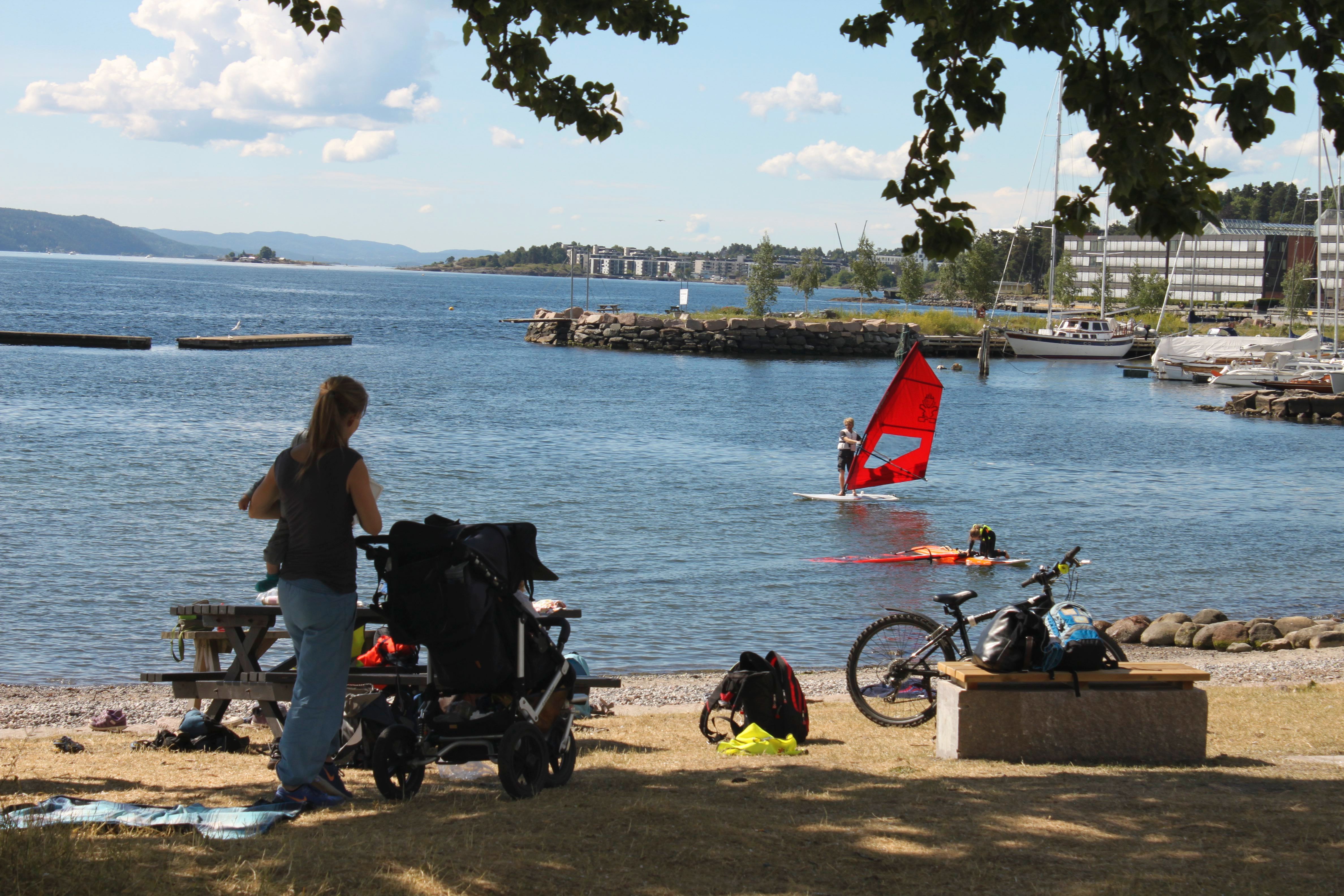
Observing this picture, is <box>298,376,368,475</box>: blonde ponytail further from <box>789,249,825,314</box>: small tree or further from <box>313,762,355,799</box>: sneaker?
<box>789,249,825,314</box>: small tree

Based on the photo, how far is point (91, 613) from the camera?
44.2 feet

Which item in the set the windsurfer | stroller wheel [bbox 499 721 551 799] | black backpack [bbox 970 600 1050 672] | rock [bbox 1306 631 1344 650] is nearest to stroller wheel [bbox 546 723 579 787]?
stroller wheel [bbox 499 721 551 799]

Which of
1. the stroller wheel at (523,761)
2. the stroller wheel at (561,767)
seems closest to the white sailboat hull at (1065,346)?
the stroller wheel at (561,767)

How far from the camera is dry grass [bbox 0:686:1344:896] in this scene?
405 centimetres

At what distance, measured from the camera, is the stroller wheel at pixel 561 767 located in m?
5.62

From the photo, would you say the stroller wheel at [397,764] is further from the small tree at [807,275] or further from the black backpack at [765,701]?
the small tree at [807,275]

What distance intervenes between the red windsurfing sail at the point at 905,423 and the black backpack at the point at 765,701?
619 inches

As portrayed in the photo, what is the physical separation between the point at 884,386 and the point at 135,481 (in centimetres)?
4225

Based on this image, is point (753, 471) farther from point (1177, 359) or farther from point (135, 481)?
point (1177, 359)

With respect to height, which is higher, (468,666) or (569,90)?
(569,90)

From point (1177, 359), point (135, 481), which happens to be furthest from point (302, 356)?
point (1177, 359)

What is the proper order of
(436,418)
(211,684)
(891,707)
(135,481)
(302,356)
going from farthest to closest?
(302,356), (436,418), (135,481), (891,707), (211,684)

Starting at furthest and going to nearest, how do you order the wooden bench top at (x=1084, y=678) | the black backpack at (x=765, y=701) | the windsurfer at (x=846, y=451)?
the windsurfer at (x=846, y=451) < the black backpack at (x=765, y=701) < the wooden bench top at (x=1084, y=678)

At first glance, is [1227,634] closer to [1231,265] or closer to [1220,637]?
[1220,637]
